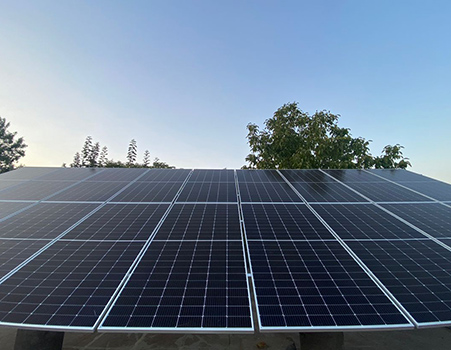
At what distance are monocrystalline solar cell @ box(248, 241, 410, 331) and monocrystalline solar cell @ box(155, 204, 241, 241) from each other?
1.05 m

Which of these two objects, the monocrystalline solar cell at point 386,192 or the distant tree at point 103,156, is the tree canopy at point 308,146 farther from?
the distant tree at point 103,156

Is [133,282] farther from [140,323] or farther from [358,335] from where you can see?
[358,335]

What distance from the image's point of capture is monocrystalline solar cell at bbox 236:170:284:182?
1018 centimetres

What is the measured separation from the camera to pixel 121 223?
6.40 m

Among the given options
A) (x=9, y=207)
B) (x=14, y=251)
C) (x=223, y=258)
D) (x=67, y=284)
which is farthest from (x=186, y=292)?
(x=9, y=207)

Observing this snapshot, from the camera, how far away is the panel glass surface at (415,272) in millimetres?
3713

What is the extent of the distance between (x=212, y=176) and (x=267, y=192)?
3.18 metres

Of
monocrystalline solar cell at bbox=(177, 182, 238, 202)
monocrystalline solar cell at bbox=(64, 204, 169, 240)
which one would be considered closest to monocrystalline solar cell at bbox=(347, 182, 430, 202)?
monocrystalline solar cell at bbox=(177, 182, 238, 202)

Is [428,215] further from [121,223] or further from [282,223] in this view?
[121,223]

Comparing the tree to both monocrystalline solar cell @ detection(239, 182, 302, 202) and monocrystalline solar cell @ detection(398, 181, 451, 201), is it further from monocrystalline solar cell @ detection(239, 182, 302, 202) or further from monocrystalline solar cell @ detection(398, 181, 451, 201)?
monocrystalline solar cell @ detection(398, 181, 451, 201)

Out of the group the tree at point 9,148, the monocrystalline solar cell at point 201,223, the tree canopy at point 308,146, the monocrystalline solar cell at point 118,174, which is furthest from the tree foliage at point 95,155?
the monocrystalline solar cell at point 201,223

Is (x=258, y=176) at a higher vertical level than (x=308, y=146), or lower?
lower

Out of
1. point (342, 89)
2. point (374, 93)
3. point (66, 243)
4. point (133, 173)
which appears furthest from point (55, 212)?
point (374, 93)

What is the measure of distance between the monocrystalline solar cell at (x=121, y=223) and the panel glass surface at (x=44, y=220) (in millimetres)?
497
